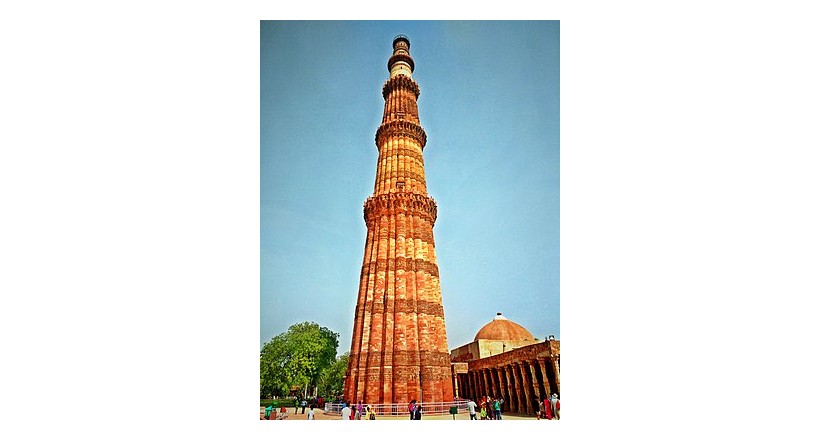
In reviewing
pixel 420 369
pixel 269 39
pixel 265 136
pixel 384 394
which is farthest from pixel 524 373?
pixel 269 39

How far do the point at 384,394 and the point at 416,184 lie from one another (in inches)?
234

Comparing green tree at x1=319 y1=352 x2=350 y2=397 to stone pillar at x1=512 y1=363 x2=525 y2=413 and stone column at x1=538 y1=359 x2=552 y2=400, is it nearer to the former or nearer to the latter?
stone pillar at x1=512 y1=363 x2=525 y2=413

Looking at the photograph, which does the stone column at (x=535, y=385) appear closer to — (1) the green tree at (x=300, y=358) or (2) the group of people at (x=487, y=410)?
(2) the group of people at (x=487, y=410)

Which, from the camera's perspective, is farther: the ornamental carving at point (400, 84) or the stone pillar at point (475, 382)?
the stone pillar at point (475, 382)

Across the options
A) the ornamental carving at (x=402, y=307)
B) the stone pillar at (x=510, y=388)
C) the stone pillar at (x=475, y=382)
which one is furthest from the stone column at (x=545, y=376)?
the stone pillar at (x=475, y=382)

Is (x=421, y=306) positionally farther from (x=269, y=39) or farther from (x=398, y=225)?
(x=269, y=39)

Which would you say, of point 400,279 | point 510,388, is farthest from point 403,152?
point 510,388

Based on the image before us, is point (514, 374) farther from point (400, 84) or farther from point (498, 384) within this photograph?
point (400, 84)

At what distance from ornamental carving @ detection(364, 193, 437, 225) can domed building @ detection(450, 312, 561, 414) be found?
4.53 m

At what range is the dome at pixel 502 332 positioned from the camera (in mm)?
19359

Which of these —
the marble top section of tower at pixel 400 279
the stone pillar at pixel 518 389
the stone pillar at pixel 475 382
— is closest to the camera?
the marble top section of tower at pixel 400 279

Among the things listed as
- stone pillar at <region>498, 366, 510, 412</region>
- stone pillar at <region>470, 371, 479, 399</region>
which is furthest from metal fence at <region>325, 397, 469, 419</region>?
stone pillar at <region>470, 371, 479, 399</region>

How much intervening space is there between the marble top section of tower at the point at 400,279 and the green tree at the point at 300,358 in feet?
10.3

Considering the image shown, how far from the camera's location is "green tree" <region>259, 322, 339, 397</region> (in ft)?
49.7
